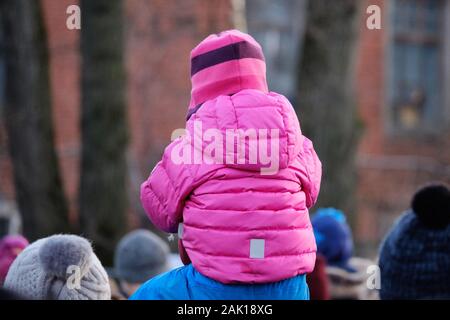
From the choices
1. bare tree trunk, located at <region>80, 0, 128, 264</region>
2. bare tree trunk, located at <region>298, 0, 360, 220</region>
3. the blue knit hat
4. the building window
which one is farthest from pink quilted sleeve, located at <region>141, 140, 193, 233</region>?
the building window

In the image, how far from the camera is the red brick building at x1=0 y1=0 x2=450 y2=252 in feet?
38.7

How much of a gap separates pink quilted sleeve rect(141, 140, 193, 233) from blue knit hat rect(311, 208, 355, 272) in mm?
2250

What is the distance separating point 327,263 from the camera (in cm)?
529

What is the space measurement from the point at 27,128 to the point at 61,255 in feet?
17.8

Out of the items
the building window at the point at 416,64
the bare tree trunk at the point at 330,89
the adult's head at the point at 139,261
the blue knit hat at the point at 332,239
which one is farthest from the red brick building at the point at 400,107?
the adult's head at the point at 139,261

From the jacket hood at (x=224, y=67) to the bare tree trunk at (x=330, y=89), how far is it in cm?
453

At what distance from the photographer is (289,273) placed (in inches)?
114

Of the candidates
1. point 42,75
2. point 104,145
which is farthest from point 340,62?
point 42,75

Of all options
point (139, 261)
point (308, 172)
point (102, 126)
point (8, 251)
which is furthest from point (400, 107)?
point (308, 172)

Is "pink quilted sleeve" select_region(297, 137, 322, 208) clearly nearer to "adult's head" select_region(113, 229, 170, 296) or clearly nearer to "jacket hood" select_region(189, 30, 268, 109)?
"jacket hood" select_region(189, 30, 268, 109)

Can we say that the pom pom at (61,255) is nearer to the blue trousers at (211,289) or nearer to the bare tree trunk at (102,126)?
the blue trousers at (211,289)

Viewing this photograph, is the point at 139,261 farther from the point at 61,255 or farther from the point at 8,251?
the point at 61,255

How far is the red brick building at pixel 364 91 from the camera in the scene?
1178 cm

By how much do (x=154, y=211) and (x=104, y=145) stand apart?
16.6ft
